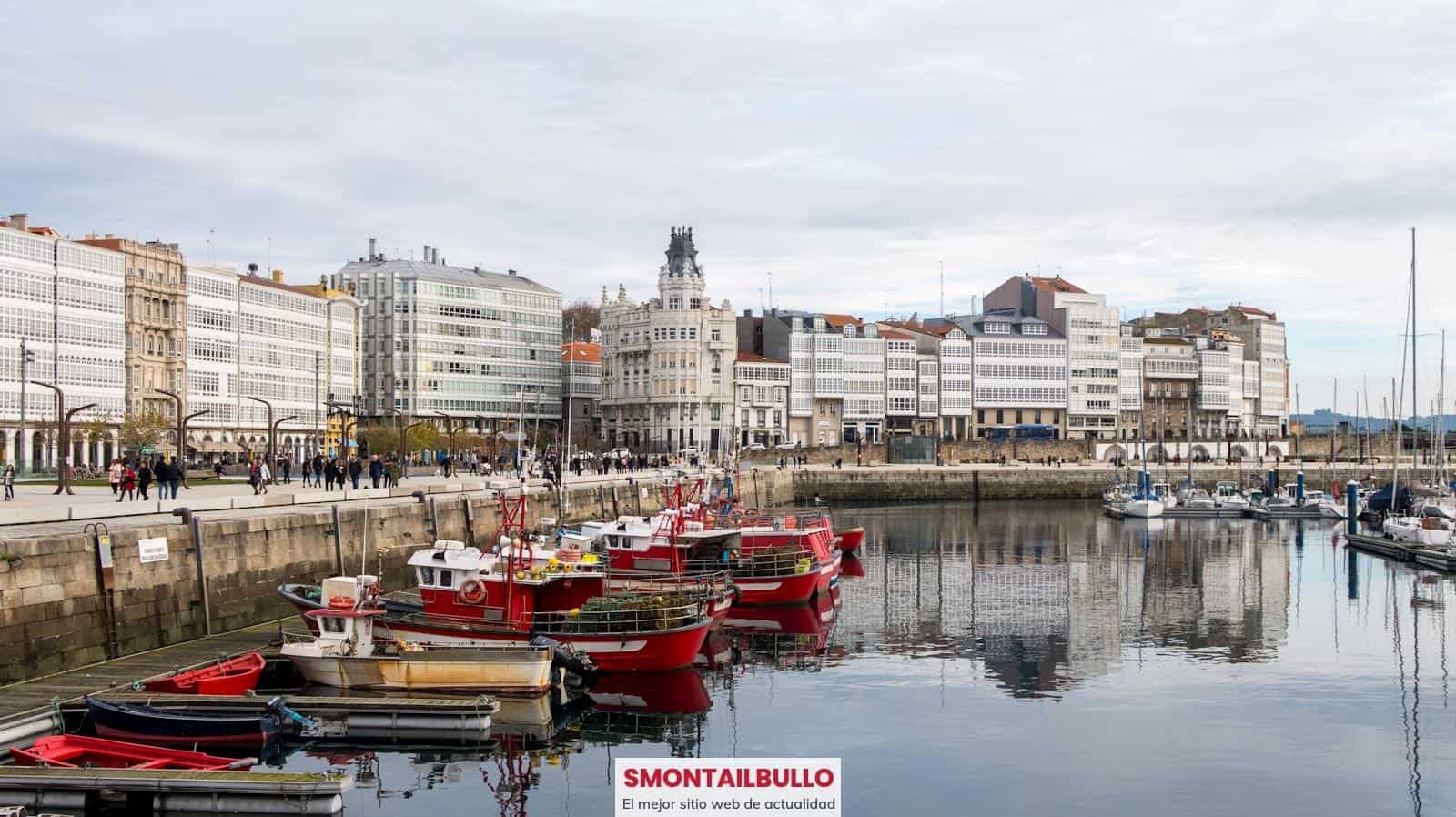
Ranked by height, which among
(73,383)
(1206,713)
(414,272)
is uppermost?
(414,272)

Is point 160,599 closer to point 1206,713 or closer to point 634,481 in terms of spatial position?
point 1206,713

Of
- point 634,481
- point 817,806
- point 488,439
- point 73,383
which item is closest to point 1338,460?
point 488,439

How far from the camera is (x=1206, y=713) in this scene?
32.7 metres

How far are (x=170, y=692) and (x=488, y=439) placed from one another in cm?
11573

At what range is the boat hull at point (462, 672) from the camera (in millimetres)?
30453

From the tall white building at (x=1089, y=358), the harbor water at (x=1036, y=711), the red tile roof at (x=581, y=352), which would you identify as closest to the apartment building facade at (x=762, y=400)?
the red tile roof at (x=581, y=352)

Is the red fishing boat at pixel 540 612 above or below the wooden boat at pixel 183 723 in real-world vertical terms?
above

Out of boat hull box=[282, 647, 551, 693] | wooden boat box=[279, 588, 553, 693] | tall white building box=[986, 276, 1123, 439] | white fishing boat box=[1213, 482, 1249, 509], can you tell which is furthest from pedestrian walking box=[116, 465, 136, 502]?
tall white building box=[986, 276, 1123, 439]

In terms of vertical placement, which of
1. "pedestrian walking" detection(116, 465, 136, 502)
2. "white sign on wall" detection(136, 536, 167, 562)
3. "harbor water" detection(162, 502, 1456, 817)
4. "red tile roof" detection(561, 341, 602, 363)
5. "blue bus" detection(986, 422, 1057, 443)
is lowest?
"harbor water" detection(162, 502, 1456, 817)

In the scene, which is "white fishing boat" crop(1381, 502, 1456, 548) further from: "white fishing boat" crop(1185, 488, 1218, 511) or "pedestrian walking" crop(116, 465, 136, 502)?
"pedestrian walking" crop(116, 465, 136, 502)

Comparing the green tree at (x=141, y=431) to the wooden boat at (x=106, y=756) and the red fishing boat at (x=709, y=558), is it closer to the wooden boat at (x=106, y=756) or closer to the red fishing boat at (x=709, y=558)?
the red fishing boat at (x=709, y=558)

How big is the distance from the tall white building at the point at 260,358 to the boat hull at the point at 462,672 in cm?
7581

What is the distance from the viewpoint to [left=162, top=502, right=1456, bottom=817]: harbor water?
85.8ft

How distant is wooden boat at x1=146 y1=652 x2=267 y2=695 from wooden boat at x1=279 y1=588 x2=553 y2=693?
3.66 ft
